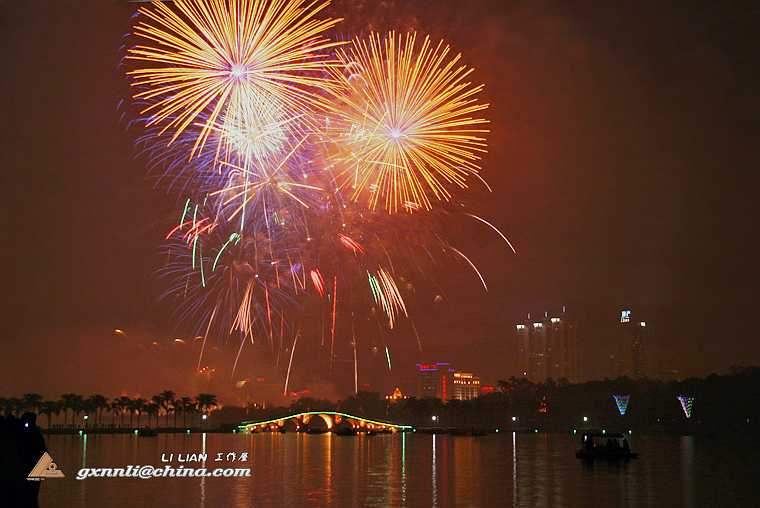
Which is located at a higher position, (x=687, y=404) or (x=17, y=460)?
(x=17, y=460)

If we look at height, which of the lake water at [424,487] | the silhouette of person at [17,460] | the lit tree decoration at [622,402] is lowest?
the lit tree decoration at [622,402]

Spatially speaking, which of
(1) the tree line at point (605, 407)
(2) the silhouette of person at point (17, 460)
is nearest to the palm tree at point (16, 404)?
(1) the tree line at point (605, 407)

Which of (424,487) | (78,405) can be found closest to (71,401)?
(78,405)

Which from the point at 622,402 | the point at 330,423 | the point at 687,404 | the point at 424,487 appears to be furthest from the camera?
the point at 330,423

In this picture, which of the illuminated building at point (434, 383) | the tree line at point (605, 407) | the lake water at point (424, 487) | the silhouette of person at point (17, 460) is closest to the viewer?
the silhouette of person at point (17, 460)

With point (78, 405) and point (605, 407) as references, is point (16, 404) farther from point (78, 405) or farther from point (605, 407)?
point (605, 407)

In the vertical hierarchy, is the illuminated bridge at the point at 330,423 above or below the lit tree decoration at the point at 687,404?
below

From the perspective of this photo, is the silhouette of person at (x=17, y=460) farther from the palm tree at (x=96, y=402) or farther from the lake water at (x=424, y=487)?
the palm tree at (x=96, y=402)

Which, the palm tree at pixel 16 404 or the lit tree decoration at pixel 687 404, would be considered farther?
the palm tree at pixel 16 404

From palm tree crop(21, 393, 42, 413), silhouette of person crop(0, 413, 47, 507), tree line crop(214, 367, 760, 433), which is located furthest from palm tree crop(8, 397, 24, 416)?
silhouette of person crop(0, 413, 47, 507)

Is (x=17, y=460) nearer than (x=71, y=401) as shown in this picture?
Yes

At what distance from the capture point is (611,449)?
48.6m

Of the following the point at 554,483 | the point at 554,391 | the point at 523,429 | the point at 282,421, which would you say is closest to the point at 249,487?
the point at 554,483

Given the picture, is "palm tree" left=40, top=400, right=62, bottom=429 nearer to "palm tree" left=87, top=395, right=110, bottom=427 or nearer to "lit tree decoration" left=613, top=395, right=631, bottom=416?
"palm tree" left=87, top=395, right=110, bottom=427
